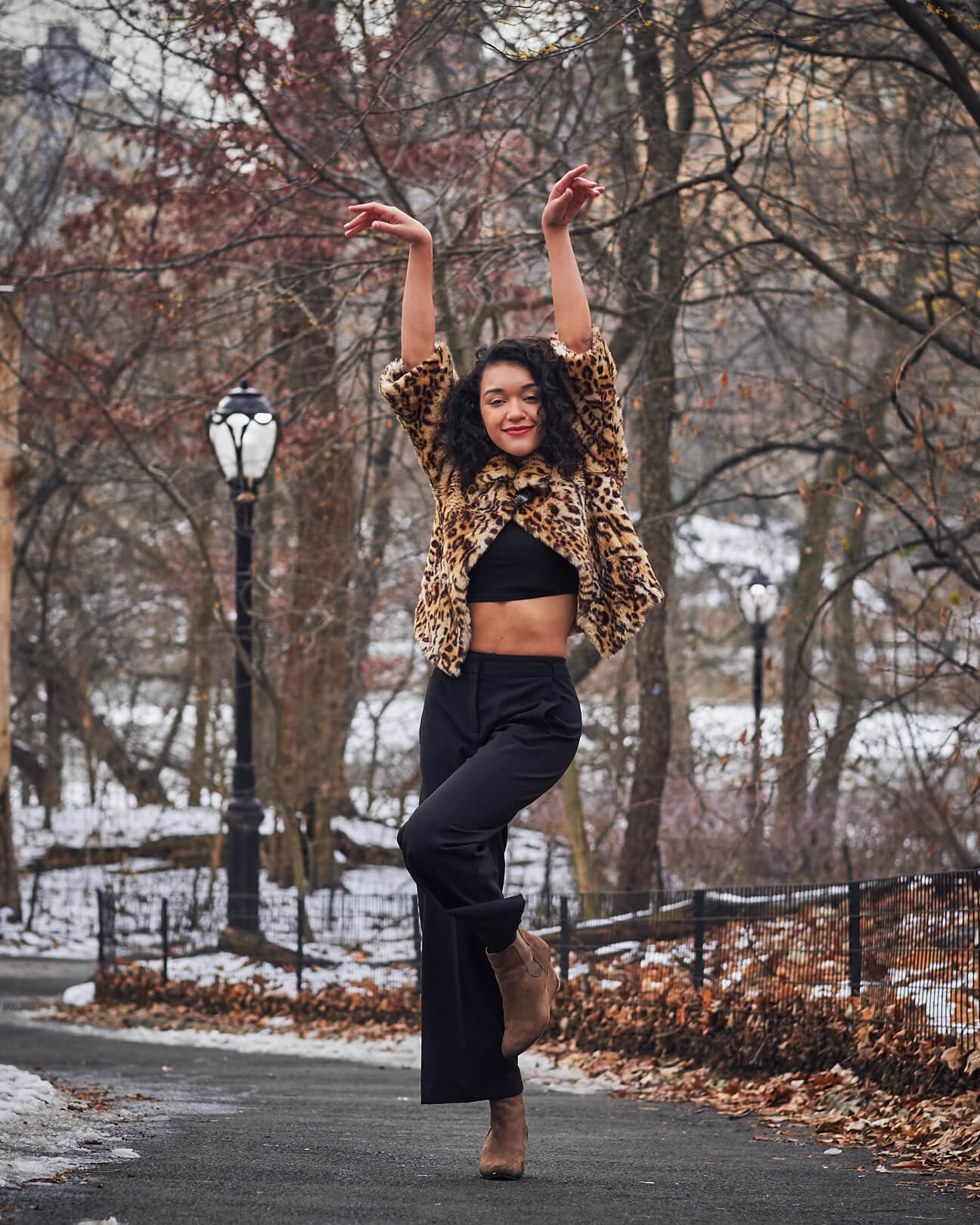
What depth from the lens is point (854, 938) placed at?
6633 mm

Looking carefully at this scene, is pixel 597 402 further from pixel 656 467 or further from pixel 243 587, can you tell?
pixel 656 467

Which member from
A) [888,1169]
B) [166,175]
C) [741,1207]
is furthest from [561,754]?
[166,175]

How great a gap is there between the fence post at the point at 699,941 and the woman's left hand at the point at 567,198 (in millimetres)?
4699

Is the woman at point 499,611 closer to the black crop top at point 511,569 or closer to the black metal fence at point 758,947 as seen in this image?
the black crop top at point 511,569

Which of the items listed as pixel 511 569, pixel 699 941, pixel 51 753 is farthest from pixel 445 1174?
pixel 51 753

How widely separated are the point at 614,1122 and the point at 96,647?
19550 millimetres

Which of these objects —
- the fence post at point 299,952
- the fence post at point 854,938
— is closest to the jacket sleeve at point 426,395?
the fence post at point 854,938

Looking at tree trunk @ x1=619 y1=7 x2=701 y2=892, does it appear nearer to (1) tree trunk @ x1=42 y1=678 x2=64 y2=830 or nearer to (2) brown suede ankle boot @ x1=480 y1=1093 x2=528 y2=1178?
(2) brown suede ankle boot @ x1=480 y1=1093 x2=528 y2=1178

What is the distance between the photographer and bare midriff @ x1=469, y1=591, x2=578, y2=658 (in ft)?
13.7

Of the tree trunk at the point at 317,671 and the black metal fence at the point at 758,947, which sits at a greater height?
the tree trunk at the point at 317,671

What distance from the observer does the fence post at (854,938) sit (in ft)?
21.6

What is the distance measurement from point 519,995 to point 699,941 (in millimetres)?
4244

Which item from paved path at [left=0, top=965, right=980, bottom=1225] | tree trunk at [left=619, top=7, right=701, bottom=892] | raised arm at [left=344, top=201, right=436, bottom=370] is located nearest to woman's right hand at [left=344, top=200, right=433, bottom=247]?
raised arm at [left=344, top=201, right=436, bottom=370]

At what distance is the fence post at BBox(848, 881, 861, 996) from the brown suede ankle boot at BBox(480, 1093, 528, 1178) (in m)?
2.84
